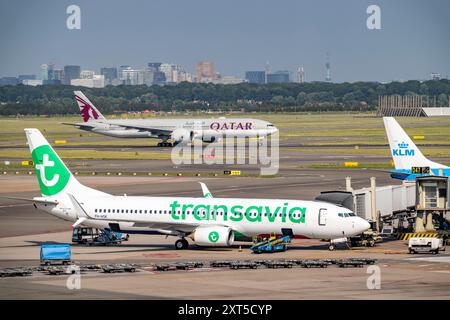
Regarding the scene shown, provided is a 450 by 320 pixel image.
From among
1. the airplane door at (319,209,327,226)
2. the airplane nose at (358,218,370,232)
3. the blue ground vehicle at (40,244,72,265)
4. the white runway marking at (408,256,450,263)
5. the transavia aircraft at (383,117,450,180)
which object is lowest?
the white runway marking at (408,256,450,263)

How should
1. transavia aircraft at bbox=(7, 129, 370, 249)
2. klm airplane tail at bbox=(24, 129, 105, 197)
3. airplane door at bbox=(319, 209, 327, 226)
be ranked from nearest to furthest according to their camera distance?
airplane door at bbox=(319, 209, 327, 226) < transavia aircraft at bbox=(7, 129, 370, 249) < klm airplane tail at bbox=(24, 129, 105, 197)

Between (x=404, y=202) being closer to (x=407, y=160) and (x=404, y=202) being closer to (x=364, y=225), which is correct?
(x=407, y=160)

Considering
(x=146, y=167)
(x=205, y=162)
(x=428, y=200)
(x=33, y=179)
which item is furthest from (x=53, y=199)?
(x=205, y=162)

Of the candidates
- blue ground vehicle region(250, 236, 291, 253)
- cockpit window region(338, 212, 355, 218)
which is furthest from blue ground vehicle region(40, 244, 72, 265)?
cockpit window region(338, 212, 355, 218)

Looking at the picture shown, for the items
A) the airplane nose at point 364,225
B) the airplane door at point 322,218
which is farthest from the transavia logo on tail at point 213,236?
the airplane nose at point 364,225

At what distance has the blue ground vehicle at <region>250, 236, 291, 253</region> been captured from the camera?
262 feet

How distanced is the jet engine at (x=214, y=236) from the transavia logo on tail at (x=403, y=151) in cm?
2704

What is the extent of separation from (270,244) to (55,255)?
16.7 metres

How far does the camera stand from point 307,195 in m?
121

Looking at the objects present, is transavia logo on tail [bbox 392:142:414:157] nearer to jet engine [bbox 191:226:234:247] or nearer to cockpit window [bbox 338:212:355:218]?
cockpit window [bbox 338:212:355:218]

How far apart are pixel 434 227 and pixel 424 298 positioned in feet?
113

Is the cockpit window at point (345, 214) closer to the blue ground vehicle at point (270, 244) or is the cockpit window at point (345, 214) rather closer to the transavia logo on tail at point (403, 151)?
the blue ground vehicle at point (270, 244)

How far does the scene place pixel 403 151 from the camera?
334 ft

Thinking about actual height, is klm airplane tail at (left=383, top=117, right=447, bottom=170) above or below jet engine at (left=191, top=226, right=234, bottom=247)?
above
